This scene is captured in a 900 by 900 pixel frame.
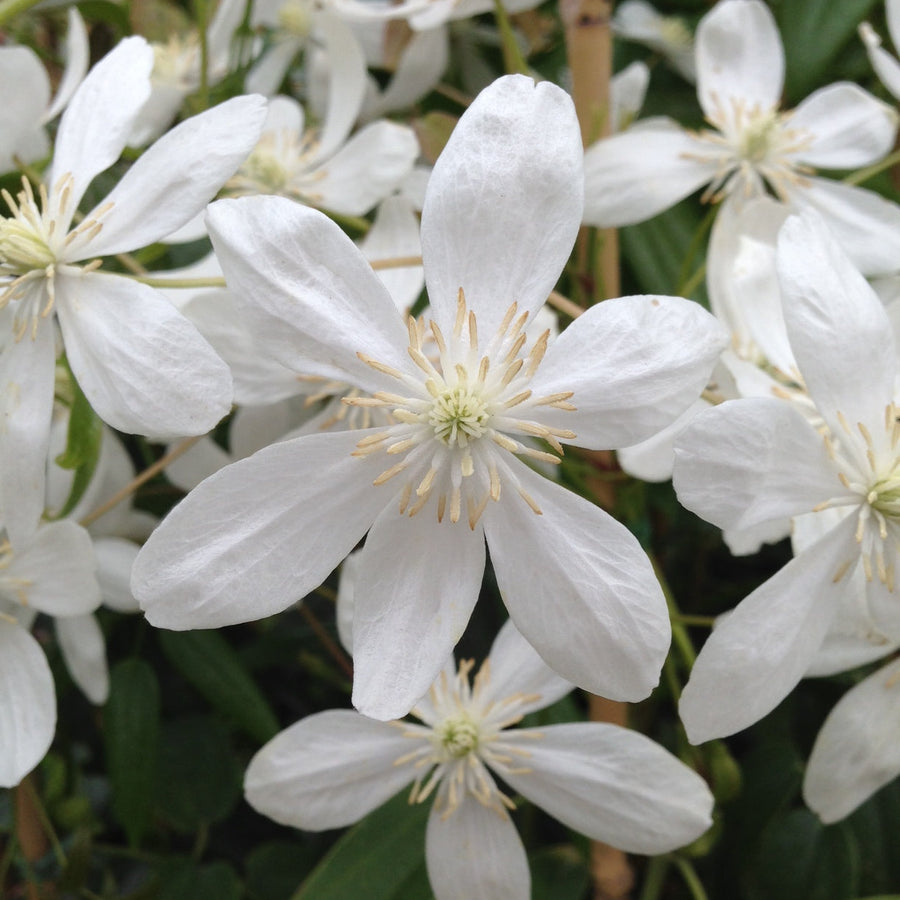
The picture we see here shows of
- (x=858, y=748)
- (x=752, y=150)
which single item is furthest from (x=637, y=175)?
(x=858, y=748)

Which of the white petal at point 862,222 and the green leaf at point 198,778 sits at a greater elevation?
the white petal at point 862,222

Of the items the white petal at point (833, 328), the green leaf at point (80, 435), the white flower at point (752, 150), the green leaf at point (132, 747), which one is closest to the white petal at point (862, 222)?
the white flower at point (752, 150)

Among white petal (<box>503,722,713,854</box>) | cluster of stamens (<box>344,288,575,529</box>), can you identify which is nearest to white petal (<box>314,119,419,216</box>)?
cluster of stamens (<box>344,288,575,529</box>)

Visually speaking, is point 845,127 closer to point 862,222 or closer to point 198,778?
point 862,222

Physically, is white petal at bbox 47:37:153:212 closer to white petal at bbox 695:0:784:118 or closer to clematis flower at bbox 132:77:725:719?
clematis flower at bbox 132:77:725:719

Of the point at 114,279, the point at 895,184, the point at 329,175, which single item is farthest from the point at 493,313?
the point at 895,184

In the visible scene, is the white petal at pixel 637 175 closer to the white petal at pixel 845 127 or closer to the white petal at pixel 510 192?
the white petal at pixel 845 127
